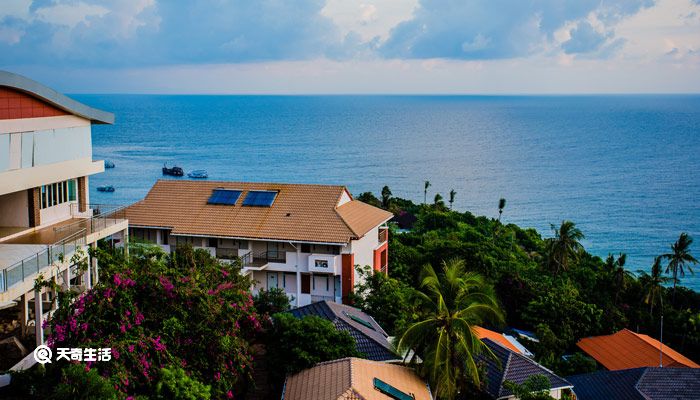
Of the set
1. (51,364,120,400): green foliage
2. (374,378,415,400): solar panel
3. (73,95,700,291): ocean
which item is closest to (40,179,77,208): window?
(51,364,120,400): green foliage

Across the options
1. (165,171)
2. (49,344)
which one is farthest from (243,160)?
(49,344)

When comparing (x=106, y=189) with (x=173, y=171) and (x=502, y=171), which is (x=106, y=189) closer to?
(x=173, y=171)

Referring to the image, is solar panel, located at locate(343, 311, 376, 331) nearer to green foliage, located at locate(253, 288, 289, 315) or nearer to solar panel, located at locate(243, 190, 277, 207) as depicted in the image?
green foliage, located at locate(253, 288, 289, 315)

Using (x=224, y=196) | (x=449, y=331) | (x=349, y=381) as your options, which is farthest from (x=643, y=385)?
(x=224, y=196)

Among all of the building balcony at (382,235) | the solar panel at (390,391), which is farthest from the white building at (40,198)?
the building balcony at (382,235)

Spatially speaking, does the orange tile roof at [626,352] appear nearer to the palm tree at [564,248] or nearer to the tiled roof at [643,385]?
the tiled roof at [643,385]

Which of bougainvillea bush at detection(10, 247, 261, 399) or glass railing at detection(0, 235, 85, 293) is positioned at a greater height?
glass railing at detection(0, 235, 85, 293)

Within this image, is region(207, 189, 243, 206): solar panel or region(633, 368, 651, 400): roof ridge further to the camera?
region(207, 189, 243, 206): solar panel

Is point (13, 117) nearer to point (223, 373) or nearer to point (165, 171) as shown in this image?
point (223, 373)
